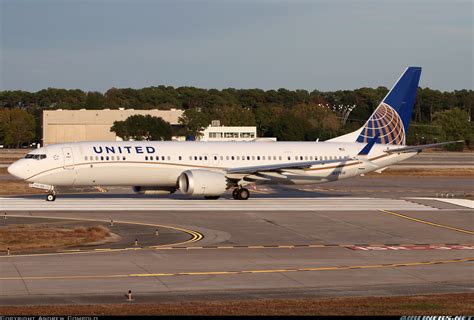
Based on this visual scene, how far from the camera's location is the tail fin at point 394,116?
217 feet

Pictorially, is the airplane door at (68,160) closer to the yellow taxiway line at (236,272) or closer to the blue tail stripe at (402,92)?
the blue tail stripe at (402,92)

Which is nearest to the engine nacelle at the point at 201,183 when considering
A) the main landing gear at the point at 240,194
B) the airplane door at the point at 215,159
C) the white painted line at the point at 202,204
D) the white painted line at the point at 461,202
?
→ the white painted line at the point at 202,204

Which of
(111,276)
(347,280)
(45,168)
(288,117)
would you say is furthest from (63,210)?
(288,117)

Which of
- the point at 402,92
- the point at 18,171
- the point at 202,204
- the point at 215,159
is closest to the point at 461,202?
the point at 402,92

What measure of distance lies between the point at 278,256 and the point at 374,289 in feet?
25.8

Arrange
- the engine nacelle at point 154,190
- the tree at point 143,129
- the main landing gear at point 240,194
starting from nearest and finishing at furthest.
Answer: the engine nacelle at point 154,190
the main landing gear at point 240,194
the tree at point 143,129

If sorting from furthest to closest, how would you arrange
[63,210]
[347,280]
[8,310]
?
[63,210] < [347,280] < [8,310]

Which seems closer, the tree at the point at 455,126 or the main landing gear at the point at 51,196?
the main landing gear at the point at 51,196

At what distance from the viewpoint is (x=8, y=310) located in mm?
22891

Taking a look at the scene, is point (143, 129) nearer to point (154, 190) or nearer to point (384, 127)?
point (384, 127)

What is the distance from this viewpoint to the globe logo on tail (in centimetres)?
6606

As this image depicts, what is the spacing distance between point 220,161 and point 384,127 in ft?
45.5

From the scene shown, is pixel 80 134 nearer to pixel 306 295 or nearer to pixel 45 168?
pixel 45 168

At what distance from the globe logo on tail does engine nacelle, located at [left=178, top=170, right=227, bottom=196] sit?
45.1ft
